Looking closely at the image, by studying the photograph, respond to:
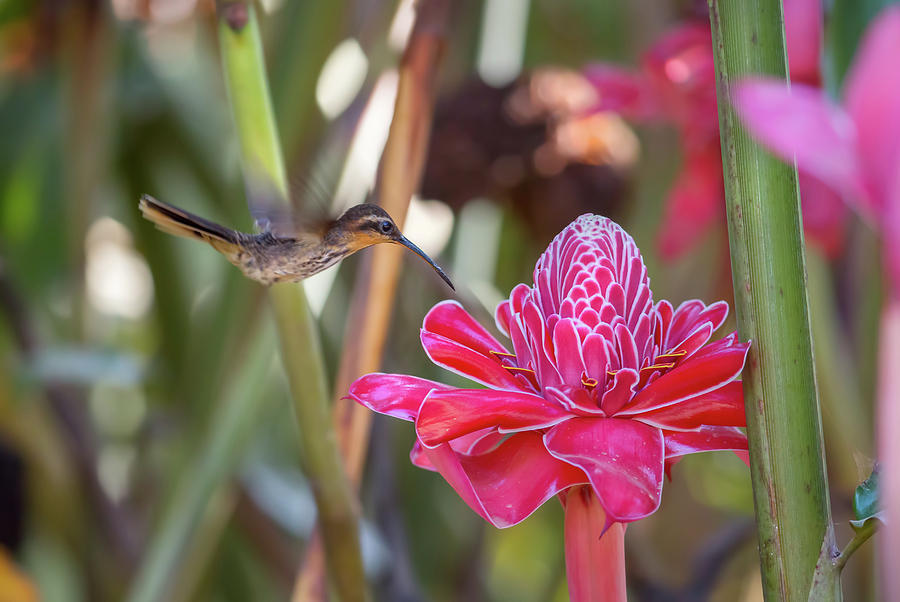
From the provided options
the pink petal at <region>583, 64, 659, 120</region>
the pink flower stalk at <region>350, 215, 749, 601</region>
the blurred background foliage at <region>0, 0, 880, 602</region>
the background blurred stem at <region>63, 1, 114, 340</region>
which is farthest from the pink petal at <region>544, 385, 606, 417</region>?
the background blurred stem at <region>63, 1, 114, 340</region>

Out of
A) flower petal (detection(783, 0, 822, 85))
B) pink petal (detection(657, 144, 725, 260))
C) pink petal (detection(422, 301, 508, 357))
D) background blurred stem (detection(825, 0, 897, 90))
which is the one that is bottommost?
pink petal (detection(422, 301, 508, 357))

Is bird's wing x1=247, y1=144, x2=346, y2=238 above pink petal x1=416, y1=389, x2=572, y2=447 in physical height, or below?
above

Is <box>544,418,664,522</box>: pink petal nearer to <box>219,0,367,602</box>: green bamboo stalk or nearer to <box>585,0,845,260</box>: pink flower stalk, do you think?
<box>219,0,367,602</box>: green bamboo stalk


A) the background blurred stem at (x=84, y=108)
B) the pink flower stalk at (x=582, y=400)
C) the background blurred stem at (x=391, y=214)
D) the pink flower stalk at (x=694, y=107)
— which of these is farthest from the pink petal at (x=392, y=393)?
the background blurred stem at (x=84, y=108)

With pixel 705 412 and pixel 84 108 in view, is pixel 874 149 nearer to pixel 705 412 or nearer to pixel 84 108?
pixel 705 412

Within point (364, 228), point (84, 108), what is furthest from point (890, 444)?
point (84, 108)

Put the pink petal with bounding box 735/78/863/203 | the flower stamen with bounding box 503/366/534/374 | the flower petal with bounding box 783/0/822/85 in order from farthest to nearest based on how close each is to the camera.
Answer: the flower petal with bounding box 783/0/822/85 → the flower stamen with bounding box 503/366/534/374 → the pink petal with bounding box 735/78/863/203

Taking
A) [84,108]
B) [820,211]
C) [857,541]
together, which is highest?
[84,108]
